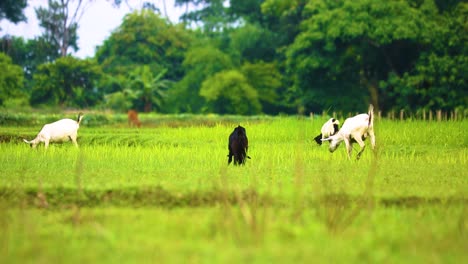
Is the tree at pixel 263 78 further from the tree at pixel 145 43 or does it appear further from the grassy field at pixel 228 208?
the grassy field at pixel 228 208

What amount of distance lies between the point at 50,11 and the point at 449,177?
4348cm

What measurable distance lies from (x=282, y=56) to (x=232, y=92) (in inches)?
185

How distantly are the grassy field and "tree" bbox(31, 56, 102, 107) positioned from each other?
3127 centimetres

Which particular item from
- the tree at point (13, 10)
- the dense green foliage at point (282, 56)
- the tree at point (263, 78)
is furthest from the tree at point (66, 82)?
the tree at point (263, 78)

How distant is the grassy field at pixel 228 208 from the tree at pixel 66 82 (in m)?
31.3

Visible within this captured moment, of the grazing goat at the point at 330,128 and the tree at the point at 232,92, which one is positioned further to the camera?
the tree at the point at 232,92

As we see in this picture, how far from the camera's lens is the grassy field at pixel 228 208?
239 inches

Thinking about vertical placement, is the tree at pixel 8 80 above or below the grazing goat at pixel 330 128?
above

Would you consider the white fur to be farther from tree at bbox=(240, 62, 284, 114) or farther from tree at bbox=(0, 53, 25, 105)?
tree at bbox=(0, 53, 25, 105)

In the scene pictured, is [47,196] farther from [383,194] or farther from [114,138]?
[114,138]

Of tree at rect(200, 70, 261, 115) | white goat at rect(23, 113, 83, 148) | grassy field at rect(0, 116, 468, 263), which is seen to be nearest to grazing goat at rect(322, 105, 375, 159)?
grassy field at rect(0, 116, 468, 263)

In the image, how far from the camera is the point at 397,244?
645 centimetres

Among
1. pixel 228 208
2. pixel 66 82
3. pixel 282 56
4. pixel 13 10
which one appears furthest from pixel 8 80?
pixel 228 208

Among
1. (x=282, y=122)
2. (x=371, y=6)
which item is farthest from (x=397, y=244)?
(x=371, y=6)
